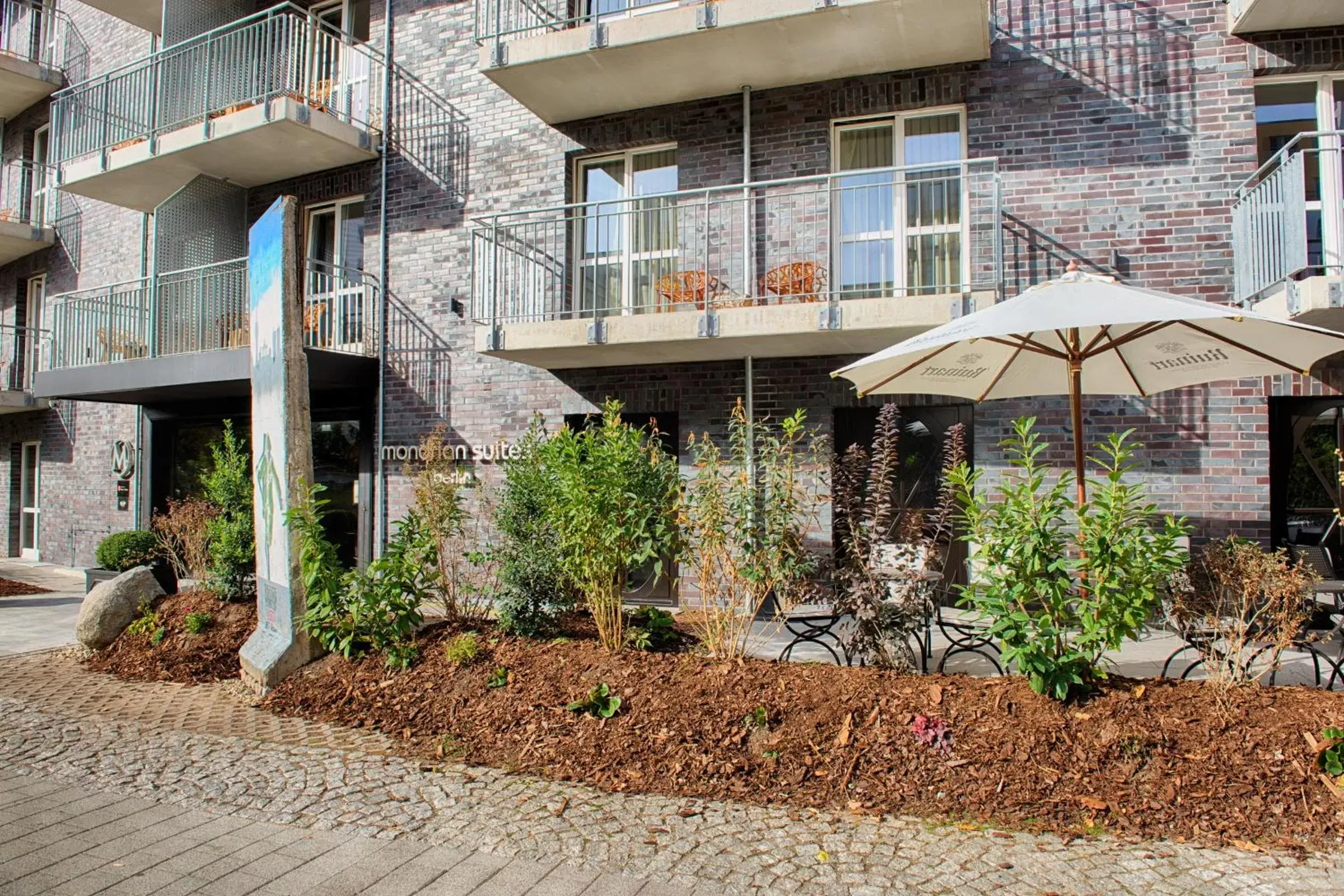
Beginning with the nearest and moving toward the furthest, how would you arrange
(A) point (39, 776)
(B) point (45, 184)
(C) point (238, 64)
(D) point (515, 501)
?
1. (A) point (39, 776)
2. (D) point (515, 501)
3. (C) point (238, 64)
4. (B) point (45, 184)

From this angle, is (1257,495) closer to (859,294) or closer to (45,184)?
(859,294)

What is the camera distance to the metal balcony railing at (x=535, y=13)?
33.9 feet

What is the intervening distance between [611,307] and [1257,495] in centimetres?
680

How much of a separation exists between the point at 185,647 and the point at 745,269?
6529mm

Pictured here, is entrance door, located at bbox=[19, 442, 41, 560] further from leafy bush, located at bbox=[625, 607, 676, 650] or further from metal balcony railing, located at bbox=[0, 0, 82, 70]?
leafy bush, located at bbox=[625, 607, 676, 650]

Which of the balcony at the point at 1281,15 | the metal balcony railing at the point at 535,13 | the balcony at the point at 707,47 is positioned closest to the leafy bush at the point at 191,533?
the balcony at the point at 707,47

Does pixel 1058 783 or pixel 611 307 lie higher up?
pixel 611 307

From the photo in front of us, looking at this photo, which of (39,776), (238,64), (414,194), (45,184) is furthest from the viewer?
(45,184)

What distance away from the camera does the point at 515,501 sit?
6512mm

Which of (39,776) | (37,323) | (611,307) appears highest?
(37,323)

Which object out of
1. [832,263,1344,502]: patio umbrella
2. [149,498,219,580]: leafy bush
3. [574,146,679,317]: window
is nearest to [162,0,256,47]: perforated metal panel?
[574,146,679,317]: window

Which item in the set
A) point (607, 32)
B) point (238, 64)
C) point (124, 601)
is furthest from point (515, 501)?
point (238, 64)

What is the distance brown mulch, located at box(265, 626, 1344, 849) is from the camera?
3918 mm

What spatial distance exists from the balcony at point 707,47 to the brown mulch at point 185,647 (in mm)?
6486
